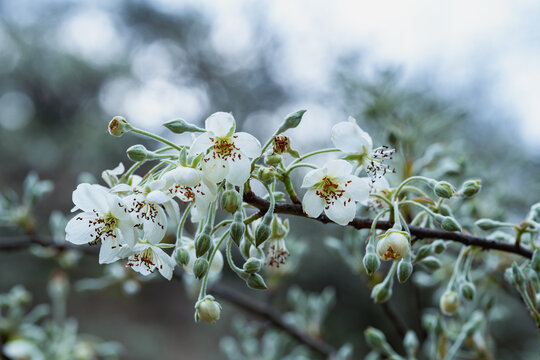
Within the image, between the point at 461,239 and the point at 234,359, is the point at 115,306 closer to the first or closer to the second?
the point at 234,359

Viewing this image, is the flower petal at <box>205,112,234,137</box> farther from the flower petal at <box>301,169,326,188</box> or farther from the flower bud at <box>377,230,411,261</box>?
the flower bud at <box>377,230,411,261</box>

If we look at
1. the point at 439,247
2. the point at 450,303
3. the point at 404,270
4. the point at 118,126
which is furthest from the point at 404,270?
the point at 118,126

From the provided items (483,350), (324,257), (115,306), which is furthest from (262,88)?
(483,350)

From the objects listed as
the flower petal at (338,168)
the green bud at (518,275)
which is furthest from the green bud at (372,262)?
the green bud at (518,275)

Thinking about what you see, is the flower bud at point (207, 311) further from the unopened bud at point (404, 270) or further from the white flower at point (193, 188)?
the unopened bud at point (404, 270)

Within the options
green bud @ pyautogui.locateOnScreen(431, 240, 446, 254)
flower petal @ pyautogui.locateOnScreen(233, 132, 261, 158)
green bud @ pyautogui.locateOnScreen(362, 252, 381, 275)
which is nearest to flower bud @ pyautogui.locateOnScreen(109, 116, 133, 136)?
flower petal @ pyautogui.locateOnScreen(233, 132, 261, 158)
